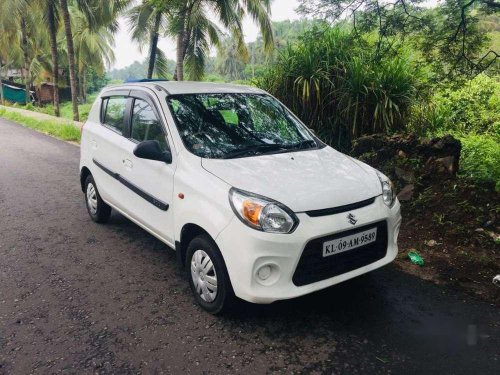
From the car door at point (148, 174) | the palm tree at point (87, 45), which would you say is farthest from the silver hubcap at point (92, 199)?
the palm tree at point (87, 45)

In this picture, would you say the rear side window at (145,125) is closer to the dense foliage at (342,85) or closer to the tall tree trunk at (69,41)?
the dense foliage at (342,85)

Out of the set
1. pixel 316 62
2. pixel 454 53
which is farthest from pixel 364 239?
pixel 316 62

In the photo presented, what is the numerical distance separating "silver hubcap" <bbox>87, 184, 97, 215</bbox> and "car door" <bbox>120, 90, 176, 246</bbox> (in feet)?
3.44

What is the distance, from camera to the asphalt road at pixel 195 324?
2639 mm

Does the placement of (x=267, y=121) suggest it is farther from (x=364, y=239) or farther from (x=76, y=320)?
(x=76, y=320)

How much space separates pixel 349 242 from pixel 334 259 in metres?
0.16

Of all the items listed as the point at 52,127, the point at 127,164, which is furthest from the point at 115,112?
the point at 52,127

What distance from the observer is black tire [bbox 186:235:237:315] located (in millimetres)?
2910

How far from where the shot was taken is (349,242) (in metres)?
2.92

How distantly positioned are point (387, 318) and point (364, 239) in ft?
2.15

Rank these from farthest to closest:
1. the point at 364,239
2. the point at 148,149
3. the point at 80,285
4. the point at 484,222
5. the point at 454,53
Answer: the point at 454,53 → the point at 484,222 → the point at 80,285 → the point at 148,149 → the point at 364,239

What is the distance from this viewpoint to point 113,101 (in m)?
4.64

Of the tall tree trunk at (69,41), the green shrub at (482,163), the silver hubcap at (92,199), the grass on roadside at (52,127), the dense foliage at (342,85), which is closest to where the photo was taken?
the green shrub at (482,163)

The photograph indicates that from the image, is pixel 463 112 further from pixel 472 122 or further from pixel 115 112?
pixel 115 112
